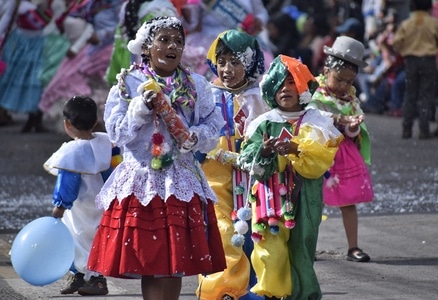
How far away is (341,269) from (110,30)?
8088 mm

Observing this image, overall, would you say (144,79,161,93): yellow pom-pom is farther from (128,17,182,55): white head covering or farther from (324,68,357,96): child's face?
(324,68,357,96): child's face

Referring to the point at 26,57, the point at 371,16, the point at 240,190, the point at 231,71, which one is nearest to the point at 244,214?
the point at 240,190

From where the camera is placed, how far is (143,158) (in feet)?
21.5

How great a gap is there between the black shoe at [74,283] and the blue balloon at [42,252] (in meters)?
0.83

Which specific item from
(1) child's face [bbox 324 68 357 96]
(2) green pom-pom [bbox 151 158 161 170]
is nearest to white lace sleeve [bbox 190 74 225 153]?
(2) green pom-pom [bbox 151 158 161 170]

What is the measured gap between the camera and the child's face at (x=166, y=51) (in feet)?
21.6

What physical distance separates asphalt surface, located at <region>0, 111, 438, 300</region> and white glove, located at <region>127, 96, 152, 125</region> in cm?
181

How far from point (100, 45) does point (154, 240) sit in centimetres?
1009

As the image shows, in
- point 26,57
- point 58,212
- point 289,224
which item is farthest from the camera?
point 26,57

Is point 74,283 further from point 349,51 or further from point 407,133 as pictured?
point 407,133

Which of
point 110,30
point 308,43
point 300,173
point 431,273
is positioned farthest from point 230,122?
point 308,43

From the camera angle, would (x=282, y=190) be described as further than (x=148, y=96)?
Yes

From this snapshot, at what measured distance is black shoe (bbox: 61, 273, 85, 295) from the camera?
313 inches

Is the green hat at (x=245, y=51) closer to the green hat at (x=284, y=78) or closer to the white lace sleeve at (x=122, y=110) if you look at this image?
the green hat at (x=284, y=78)
